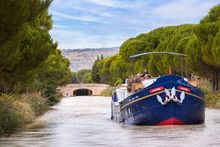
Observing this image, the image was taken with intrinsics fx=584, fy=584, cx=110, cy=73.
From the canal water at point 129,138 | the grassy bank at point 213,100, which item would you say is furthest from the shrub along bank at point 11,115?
the grassy bank at point 213,100

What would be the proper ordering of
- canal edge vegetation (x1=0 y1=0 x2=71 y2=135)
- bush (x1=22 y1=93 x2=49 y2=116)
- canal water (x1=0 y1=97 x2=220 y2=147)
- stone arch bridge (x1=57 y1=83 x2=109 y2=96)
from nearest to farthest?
canal edge vegetation (x1=0 y1=0 x2=71 y2=135)
canal water (x1=0 y1=97 x2=220 y2=147)
bush (x1=22 y1=93 x2=49 y2=116)
stone arch bridge (x1=57 y1=83 x2=109 y2=96)

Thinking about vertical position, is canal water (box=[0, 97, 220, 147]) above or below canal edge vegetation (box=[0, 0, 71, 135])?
below

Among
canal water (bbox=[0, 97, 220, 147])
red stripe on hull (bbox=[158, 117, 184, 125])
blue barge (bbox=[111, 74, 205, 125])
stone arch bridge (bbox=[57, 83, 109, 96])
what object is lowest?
canal water (bbox=[0, 97, 220, 147])

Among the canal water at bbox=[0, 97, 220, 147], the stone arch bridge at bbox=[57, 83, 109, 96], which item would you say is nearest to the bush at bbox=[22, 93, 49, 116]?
the canal water at bbox=[0, 97, 220, 147]

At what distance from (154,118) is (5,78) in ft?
24.8

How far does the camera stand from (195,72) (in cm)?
6275

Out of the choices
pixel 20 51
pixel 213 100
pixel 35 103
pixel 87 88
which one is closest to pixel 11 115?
pixel 20 51

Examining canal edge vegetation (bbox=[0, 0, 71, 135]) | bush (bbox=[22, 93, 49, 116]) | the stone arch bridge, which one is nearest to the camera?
canal edge vegetation (bbox=[0, 0, 71, 135])

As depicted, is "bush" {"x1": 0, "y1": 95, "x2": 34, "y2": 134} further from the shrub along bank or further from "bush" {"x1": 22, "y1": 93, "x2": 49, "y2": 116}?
"bush" {"x1": 22, "y1": 93, "x2": 49, "y2": 116}

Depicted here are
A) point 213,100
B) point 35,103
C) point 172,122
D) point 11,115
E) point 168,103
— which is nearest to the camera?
point 11,115

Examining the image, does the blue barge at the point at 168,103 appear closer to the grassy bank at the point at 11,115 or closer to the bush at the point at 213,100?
the grassy bank at the point at 11,115

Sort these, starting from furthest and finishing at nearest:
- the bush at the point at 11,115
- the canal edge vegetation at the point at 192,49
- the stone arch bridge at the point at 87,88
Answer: the stone arch bridge at the point at 87,88 → the canal edge vegetation at the point at 192,49 → the bush at the point at 11,115

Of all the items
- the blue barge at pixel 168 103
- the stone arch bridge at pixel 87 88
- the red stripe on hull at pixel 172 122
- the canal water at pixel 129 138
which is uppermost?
the stone arch bridge at pixel 87 88

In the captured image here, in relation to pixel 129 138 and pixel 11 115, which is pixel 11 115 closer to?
pixel 11 115
